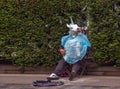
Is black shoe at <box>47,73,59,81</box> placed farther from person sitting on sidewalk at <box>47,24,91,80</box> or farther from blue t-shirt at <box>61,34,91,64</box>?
blue t-shirt at <box>61,34,91,64</box>

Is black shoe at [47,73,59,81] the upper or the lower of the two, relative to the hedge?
lower

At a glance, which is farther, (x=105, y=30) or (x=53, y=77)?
(x=105, y=30)

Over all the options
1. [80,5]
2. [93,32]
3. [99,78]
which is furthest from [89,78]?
[80,5]

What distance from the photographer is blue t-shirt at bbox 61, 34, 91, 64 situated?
27.3ft

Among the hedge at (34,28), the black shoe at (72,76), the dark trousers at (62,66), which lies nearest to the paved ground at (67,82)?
the black shoe at (72,76)

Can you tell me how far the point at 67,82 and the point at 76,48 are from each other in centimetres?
76

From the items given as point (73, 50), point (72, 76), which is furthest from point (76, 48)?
point (72, 76)

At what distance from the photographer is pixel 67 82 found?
26.6ft

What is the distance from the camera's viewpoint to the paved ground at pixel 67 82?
300 inches

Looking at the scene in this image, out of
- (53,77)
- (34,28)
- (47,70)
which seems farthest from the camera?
(47,70)

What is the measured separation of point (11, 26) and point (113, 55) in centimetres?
235

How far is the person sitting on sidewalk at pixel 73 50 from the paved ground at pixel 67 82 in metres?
0.26

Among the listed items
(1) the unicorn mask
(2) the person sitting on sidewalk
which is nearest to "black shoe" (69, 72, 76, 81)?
(2) the person sitting on sidewalk

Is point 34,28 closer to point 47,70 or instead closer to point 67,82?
point 47,70
